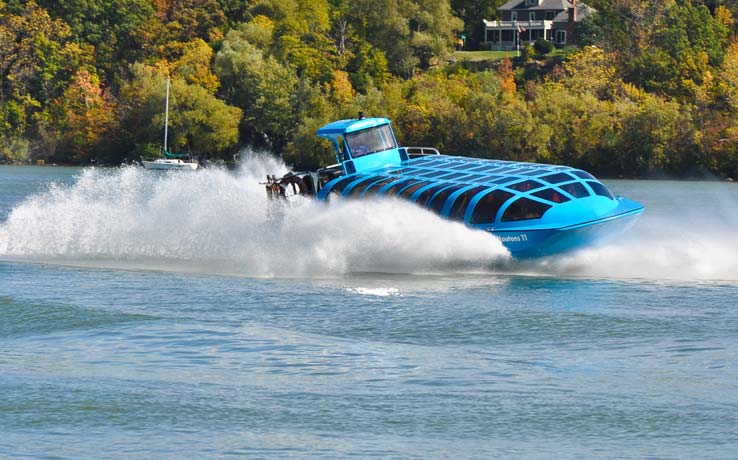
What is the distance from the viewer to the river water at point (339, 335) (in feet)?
60.6

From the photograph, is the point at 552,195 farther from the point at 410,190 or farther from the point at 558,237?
the point at 410,190

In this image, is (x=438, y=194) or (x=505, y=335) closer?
(x=505, y=335)

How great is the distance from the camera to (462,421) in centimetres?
1903

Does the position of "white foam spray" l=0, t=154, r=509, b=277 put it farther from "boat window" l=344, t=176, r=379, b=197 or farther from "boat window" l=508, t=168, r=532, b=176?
"boat window" l=508, t=168, r=532, b=176

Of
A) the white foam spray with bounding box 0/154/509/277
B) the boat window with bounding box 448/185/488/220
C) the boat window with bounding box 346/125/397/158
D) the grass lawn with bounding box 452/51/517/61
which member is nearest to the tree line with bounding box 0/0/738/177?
the grass lawn with bounding box 452/51/517/61

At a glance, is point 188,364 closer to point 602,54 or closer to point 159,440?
point 159,440

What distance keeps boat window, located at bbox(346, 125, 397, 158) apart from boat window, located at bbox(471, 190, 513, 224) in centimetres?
609

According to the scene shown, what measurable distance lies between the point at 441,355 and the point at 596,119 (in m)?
85.9

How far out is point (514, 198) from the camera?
31.4 meters

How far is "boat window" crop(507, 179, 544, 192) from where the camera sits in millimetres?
31672

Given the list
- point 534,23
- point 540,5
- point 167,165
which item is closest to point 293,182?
point 167,165

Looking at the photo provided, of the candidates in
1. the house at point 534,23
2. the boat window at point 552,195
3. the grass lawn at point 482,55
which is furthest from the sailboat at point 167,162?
the boat window at point 552,195

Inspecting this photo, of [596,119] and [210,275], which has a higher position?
[596,119]

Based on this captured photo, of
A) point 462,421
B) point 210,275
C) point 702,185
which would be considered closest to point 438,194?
point 210,275
